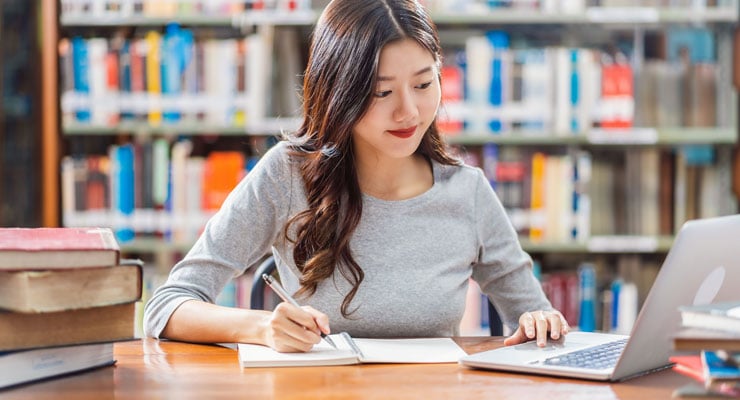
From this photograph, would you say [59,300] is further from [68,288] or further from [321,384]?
[321,384]

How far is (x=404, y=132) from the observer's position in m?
1.54

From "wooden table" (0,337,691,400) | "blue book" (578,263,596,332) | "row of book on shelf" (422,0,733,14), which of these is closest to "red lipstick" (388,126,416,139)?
"wooden table" (0,337,691,400)

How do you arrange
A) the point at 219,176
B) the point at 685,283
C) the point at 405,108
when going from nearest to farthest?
the point at 685,283
the point at 405,108
the point at 219,176

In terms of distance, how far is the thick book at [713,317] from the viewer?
91cm

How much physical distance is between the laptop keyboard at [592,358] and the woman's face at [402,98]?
45 centimetres

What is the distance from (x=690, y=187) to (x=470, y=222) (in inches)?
59.1

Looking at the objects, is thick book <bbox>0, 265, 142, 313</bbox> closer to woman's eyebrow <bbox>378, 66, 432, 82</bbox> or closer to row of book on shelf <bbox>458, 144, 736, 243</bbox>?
woman's eyebrow <bbox>378, 66, 432, 82</bbox>

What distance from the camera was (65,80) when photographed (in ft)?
9.80

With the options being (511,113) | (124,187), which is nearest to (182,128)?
(124,187)

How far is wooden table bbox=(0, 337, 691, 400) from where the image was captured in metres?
1.09

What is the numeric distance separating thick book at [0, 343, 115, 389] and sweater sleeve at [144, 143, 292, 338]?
236 millimetres

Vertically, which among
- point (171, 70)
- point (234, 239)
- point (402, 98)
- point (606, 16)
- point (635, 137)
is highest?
point (606, 16)

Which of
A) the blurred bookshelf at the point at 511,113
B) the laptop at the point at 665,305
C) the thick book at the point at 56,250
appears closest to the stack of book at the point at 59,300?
the thick book at the point at 56,250

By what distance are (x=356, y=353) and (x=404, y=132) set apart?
41 cm
